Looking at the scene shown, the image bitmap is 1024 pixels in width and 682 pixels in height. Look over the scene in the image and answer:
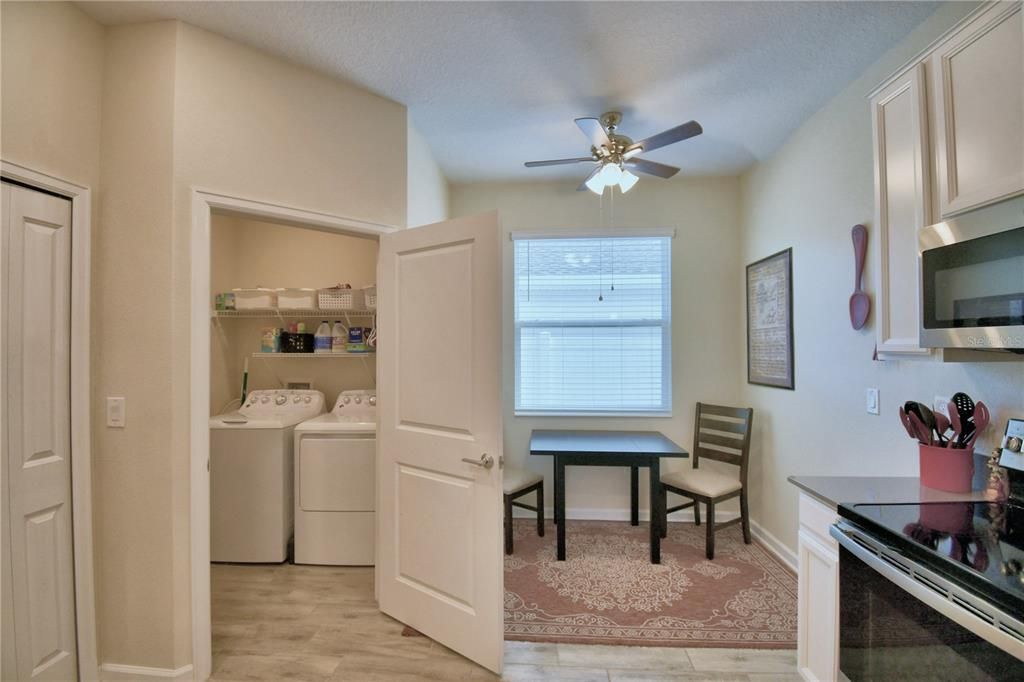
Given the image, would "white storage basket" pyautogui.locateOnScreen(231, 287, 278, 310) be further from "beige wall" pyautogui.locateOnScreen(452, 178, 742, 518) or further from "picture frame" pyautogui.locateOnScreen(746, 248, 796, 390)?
"picture frame" pyautogui.locateOnScreen(746, 248, 796, 390)

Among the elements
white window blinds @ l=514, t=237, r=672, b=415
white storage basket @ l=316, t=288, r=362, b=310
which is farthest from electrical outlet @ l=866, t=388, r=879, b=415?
white storage basket @ l=316, t=288, r=362, b=310

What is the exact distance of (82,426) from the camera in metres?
1.65

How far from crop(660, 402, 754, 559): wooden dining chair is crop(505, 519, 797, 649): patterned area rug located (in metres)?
0.18

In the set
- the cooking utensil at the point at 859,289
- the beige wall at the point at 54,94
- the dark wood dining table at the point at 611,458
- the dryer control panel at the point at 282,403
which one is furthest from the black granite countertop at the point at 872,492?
the dryer control panel at the point at 282,403

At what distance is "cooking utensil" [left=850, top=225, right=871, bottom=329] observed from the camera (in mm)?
2061

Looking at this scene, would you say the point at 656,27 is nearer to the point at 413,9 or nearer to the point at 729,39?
the point at 729,39

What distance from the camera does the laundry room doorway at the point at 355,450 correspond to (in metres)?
1.79

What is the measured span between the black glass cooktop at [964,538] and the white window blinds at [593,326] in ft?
6.95

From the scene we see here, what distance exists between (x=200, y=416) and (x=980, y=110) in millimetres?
2900

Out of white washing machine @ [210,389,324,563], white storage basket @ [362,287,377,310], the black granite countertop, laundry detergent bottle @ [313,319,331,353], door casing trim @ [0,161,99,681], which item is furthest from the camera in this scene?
laundry detergent bottle @ [313,319,331,353]

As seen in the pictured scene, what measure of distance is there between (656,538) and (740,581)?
1.63ft

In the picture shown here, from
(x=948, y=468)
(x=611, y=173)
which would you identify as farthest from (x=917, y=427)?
(x=611, y=173)

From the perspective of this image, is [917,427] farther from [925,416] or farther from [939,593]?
[939,593]

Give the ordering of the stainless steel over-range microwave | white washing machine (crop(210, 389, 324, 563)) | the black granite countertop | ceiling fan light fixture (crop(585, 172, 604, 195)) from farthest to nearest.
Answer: white washing machine (crop(210, 389, 324, 563)) < ceiling fan light fixture (crop(585, 172, 604, 195)) < the black granite countertop < the stainless steel over-range microwave
